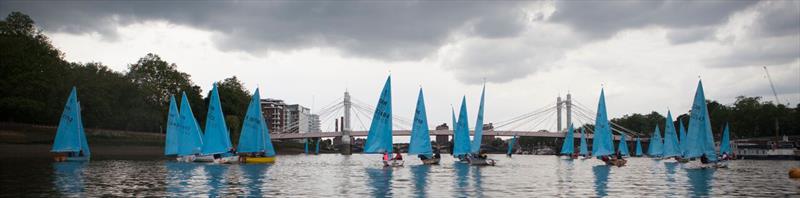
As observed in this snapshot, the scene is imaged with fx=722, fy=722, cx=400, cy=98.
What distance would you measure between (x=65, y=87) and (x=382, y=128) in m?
53.4

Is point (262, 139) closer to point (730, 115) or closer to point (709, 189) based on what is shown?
point (709, 189)

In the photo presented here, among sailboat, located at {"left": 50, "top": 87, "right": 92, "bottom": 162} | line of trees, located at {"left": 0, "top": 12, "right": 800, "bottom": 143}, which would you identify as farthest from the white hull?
line of trees, located at {"left": 0, "top": 12, "right": 800, "bottom": 143}

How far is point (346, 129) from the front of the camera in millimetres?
165375

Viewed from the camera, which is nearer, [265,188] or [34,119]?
[265,188]

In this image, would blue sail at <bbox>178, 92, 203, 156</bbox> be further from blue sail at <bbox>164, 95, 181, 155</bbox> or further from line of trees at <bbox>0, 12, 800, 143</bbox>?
line of trees at <bbox>0, 12, 800, 143</bbox>

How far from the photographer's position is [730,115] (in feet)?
542

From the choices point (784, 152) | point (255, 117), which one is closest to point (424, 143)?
point (255, 117)

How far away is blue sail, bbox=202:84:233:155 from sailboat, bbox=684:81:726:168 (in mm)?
38170

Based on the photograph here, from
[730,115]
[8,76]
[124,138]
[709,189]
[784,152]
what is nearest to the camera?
[709,189]

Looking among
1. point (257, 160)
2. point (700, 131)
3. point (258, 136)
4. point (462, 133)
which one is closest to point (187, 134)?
point (258, 136)

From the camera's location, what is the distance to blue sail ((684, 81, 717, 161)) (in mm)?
57531

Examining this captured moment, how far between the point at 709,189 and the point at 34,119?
8280 cm

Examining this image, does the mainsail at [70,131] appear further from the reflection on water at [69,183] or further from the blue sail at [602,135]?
the blue sail at [602,135]

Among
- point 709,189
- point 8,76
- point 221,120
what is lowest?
point 709,189
